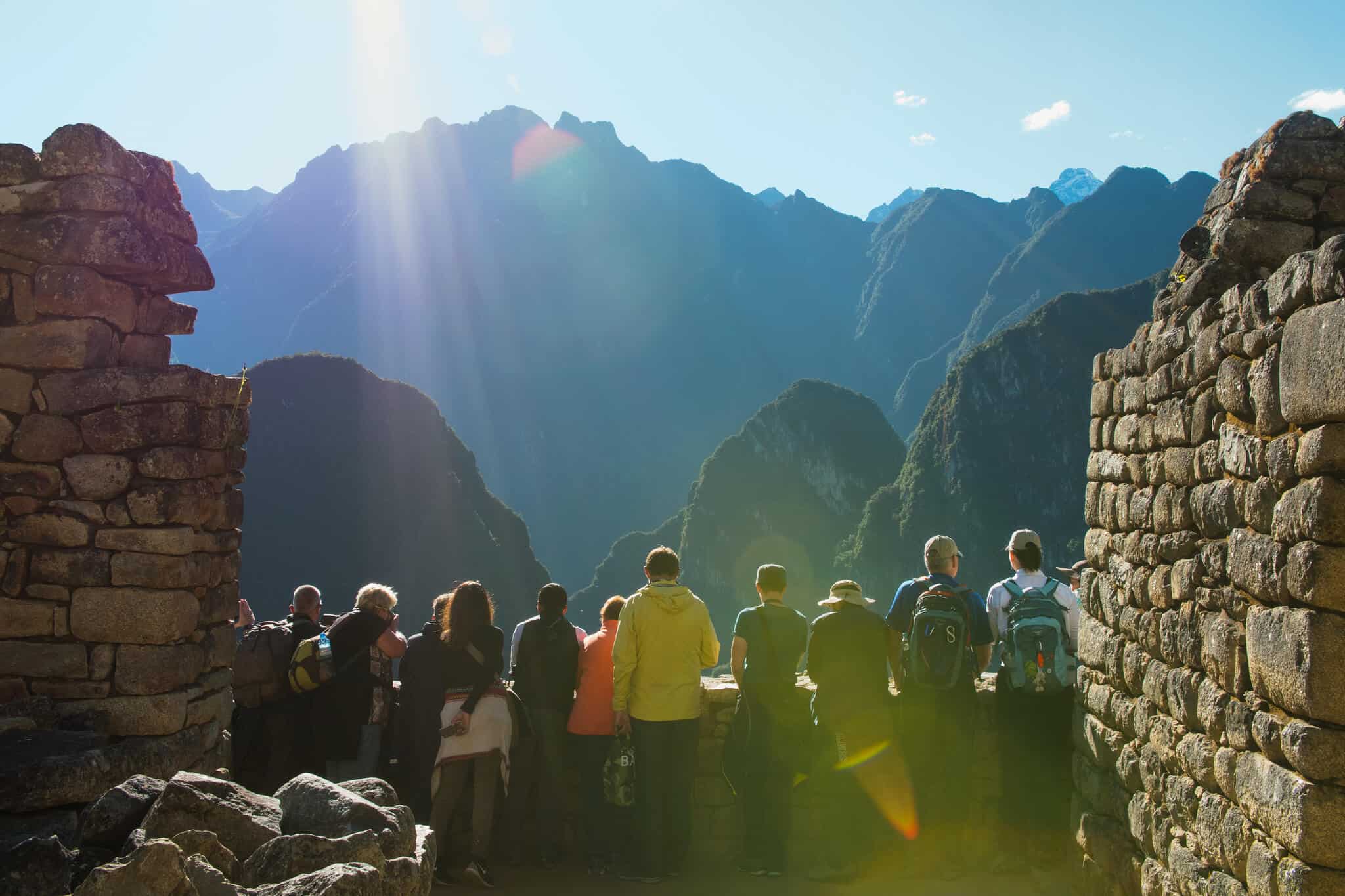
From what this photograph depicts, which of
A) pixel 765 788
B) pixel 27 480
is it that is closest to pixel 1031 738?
pixel 765 788

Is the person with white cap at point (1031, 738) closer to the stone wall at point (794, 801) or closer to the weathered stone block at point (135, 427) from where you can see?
the stone wall at point (794, 801)

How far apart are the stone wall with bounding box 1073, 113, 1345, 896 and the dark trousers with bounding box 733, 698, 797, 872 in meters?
1.83

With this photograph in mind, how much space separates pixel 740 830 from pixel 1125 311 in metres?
77.2

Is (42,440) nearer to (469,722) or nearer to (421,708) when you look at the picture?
(421,708)

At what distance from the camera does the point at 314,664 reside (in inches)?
251

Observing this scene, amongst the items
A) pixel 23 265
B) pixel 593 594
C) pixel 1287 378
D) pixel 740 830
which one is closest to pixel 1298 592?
pixel 1287 378

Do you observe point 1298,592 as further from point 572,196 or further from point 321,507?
point 572,196

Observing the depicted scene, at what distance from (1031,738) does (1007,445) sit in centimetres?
7196

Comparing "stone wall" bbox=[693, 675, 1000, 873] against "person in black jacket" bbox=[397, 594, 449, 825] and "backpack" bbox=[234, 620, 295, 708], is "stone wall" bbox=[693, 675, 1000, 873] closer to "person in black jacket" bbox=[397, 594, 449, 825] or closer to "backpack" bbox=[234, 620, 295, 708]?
"person in black jacket" bbox=[397, 594, 449, 825]

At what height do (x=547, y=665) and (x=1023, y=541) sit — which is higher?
(x=1023, y=541)

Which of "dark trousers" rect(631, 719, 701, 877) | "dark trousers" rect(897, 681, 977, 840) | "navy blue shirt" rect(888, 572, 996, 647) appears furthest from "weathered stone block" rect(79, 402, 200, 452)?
"dark trousers" rect(897, 681, 977, 840)

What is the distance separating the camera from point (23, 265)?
19.6 ft

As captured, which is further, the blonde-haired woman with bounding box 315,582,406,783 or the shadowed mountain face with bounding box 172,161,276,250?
the shadowed mountain face with bounding box 172,161,276,250

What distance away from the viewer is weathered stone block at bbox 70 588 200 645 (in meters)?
5.74
